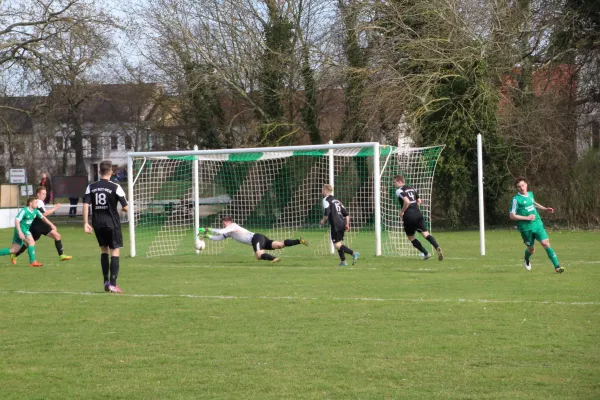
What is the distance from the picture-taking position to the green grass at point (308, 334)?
680cm

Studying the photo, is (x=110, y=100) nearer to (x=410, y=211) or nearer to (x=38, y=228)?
(x=38, y=228)

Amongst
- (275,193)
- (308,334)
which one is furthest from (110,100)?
(308,334)

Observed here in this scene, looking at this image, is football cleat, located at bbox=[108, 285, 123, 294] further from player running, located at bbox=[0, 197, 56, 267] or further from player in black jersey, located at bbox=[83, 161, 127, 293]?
player running, located at bbox=[0, 197, 56, 267]

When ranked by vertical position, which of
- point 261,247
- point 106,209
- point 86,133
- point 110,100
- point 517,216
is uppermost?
point 110,100

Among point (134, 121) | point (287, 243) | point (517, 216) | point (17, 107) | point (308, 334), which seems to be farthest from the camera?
point (134, 121)

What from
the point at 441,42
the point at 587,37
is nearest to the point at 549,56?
the point at 587,37

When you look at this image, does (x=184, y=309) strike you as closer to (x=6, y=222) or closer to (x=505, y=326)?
(x=505, y=326)

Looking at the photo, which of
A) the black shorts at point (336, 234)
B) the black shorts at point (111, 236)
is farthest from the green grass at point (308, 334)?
the black shorts at point (336, 234)

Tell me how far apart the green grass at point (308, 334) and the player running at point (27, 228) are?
261 centimetres

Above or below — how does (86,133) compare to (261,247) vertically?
above

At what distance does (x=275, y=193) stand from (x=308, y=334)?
21.9 metres

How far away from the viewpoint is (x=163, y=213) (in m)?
27.3

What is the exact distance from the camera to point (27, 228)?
19.2 meters

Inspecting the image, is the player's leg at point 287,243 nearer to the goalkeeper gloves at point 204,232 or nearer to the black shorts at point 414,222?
the goalkeeper gloves at point 204,232
